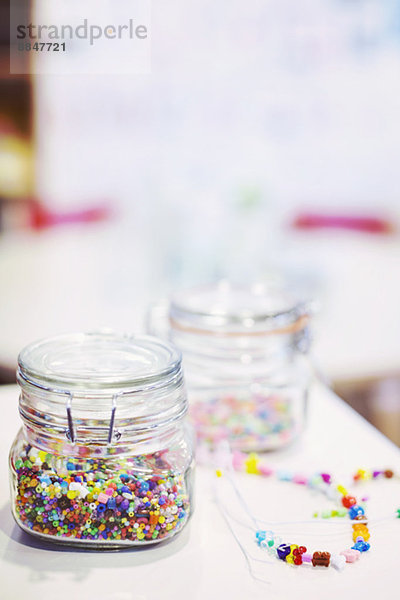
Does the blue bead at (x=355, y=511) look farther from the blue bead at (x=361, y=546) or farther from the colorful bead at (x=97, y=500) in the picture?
the colorful bead at (x=97, y=500)

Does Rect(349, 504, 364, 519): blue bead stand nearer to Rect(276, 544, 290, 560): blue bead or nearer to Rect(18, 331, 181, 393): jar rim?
Rect(276, 544, 290, 560): blue bead

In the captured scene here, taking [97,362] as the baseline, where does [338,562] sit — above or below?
below

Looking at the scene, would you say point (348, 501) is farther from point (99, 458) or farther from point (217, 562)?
point (99, 458)

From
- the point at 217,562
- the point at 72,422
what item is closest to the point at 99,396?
the point at 72,422

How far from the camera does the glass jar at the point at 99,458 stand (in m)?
0.62

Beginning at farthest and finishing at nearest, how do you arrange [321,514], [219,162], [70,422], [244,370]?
[219,162] → [244,370] → [321,514] → [70,422]

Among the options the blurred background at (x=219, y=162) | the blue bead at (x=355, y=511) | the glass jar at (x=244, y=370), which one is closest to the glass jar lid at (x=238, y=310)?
the glass jar at (x=244, y=370)

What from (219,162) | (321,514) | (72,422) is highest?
(219,162)

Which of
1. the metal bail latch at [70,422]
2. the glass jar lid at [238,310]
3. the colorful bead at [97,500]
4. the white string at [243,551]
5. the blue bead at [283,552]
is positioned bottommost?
the white string at [243,551]

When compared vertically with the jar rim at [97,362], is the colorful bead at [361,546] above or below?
below

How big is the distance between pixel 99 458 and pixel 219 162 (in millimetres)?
2199

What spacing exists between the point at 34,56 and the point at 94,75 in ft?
1.42

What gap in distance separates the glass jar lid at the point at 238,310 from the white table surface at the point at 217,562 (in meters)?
0.19

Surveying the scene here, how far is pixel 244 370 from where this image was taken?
90cm
